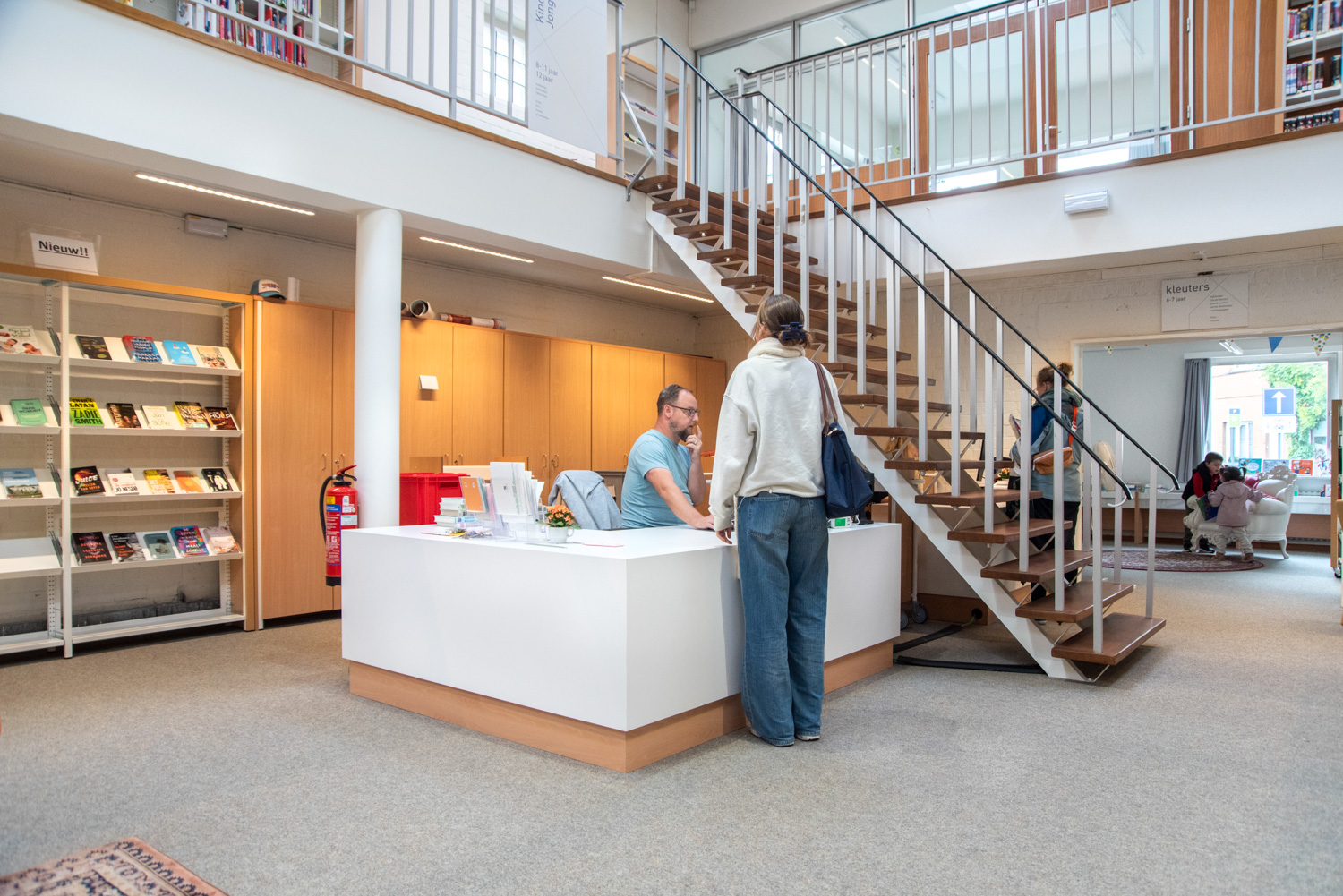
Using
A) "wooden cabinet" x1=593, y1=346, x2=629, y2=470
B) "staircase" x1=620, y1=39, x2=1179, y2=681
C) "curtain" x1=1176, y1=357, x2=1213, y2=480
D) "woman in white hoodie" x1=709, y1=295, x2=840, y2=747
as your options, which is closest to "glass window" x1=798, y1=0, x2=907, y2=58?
"staircase" x1=620, y1=39, x2=1179, y2=681

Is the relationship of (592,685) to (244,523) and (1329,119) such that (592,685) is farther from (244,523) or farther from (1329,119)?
(1329,119)

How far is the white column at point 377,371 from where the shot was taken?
4531mm

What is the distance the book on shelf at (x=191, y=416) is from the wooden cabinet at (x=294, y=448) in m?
0.32

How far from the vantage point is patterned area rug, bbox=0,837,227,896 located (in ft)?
6.89

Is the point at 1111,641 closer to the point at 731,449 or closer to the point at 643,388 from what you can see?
the point at 731,449

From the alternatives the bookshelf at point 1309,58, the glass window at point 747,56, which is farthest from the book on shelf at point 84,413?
the bookshelf at point 1309,58

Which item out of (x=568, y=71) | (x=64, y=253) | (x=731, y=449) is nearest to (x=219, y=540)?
(x=64, y=253)

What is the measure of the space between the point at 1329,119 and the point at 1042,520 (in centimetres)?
388

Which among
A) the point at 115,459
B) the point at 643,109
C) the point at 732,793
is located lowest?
the point at 732,793

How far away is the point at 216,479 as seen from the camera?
5480mm

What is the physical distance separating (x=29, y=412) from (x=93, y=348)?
49 cm

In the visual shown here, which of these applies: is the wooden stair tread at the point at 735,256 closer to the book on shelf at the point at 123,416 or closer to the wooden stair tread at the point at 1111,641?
the wooden stair tread at the point at 1111,641

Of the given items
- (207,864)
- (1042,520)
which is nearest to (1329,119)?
(1042,520)

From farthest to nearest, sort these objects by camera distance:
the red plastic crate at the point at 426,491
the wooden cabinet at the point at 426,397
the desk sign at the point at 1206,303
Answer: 1. the desk sign at the point at 1206,303
2. the wooden cabinet at the point at 426,397
3. the red plastic crate at the point at 426,491
